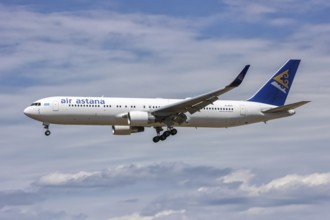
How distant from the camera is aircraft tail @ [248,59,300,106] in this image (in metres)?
94.0

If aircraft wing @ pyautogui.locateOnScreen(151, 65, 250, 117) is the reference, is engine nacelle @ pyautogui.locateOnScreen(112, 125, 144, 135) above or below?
below

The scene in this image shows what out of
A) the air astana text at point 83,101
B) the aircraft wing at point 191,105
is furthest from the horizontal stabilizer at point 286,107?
the air astana text at point 83,101

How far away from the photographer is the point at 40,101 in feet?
281

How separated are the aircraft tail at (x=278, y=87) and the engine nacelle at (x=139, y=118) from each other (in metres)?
13.6

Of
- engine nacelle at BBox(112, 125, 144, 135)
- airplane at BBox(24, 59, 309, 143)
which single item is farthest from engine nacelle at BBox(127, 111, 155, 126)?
engine nacelle at BBox(112, 125, 144, 135)

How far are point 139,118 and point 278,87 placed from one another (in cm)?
1915

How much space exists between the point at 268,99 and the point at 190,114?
10959 mm

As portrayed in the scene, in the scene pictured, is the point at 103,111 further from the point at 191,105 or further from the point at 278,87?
the point at 278,87

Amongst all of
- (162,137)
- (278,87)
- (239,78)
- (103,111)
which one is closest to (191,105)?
(162,137)

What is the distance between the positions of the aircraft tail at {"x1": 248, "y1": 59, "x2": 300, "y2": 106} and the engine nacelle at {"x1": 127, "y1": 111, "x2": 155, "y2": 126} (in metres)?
13.6

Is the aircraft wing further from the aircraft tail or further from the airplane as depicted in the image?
the aircraft tail

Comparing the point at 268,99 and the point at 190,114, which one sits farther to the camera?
the point at 268,99

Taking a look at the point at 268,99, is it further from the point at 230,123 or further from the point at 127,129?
the point at 127,129

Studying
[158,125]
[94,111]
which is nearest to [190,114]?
[158,125]
